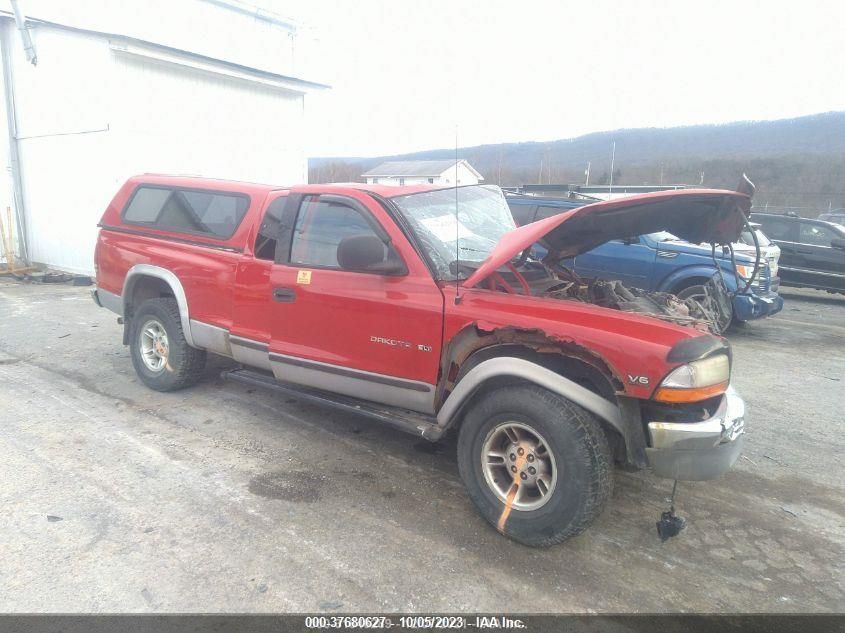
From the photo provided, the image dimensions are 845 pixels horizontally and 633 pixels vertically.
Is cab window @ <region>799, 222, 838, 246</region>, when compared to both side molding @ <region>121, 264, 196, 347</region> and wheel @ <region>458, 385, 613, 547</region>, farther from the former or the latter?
side molding @ <region>121, 264, 196, 347</region>

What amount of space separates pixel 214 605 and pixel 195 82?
12044 mm

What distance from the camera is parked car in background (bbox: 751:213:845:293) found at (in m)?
11.6

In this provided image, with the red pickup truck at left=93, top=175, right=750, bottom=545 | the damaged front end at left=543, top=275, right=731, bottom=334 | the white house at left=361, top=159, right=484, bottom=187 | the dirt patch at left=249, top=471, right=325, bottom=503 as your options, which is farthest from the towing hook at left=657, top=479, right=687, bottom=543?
the white house at left=361, top=159, right=484, bottom=187

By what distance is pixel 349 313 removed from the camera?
3.88m

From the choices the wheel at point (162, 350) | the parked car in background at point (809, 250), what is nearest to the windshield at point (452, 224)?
the wheel at point (162, 350)

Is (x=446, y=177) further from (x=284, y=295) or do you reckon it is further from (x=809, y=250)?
(x=809, y=250)

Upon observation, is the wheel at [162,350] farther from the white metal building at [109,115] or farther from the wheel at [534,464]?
the white metal building at [109,115]

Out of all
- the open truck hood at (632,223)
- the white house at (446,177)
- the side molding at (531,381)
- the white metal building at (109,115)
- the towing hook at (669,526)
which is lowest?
the towing hook at (669,526)

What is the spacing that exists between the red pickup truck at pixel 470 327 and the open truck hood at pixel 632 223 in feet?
0.06

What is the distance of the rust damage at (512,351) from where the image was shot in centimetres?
301

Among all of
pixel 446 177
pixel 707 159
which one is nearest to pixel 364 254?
pixel 446 177

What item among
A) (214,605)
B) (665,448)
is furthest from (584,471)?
(214,605)

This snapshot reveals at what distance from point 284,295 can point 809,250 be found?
11.7m

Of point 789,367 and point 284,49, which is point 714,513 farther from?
point 284,49
